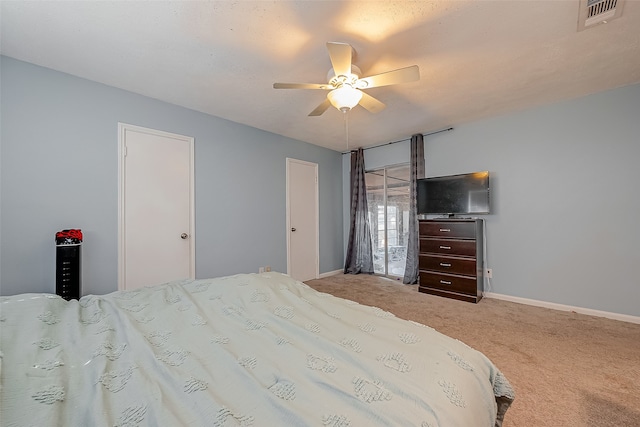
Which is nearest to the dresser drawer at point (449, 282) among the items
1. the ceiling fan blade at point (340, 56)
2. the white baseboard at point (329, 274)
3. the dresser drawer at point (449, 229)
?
the dresser drawer at point (449, 229)

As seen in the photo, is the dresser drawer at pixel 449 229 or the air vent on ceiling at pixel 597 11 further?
the dresser drawer at pixel 449 229

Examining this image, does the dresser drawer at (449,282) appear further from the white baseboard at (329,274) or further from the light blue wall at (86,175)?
the light blue wall at (86,175)

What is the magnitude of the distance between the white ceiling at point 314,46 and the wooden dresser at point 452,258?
159 cm

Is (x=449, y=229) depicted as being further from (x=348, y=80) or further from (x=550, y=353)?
(x=348, y=80)

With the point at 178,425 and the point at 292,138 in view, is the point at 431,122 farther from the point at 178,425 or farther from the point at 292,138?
the point at 178,425

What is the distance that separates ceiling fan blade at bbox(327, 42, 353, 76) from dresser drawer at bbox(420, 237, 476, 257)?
264cm

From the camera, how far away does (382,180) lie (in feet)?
15.8

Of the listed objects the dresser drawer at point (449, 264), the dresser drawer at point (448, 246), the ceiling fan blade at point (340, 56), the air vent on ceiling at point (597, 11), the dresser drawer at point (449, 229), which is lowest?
the dresser drawer at point (449, 264)

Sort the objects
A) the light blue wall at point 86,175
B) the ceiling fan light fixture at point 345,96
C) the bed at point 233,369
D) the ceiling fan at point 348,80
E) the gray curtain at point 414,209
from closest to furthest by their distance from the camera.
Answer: the bed at point 233,369, the ceiling fan at point 348,80, the ceiling fan light fixture at point 345,96, the light blue wall at point 86,175, the gray curtain at point 414,209

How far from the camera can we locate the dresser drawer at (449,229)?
3283mm

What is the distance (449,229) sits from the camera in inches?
135

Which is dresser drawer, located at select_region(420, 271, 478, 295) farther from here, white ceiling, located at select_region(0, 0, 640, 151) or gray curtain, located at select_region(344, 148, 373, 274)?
white ceiling, located at select_region(0, 0, 640, 151)

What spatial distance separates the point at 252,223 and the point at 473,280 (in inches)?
122

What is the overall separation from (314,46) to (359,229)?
3.41 metres
